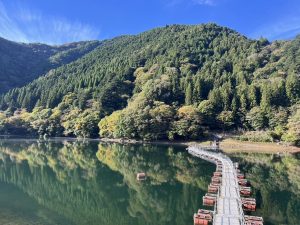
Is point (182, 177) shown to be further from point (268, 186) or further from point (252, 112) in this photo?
point (252, 112)

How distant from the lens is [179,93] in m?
116

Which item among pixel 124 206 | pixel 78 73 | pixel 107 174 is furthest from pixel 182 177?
pixel 78 73

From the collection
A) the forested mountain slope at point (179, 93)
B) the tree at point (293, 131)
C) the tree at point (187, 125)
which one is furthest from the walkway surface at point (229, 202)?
the tree at point (187, 125)

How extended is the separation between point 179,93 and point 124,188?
7590 cm

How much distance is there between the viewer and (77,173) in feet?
179

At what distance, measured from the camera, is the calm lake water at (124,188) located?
3138 centimetres

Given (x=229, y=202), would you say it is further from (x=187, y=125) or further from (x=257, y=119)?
(x=257, y=119)

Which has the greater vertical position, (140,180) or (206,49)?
(206,49)

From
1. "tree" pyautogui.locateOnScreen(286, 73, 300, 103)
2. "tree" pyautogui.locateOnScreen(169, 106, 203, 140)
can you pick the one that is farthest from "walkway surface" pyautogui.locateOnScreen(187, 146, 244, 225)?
"tree" pyautogui.locateOnScreen(286, 73, 300, 103)

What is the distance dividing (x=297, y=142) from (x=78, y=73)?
133 metres

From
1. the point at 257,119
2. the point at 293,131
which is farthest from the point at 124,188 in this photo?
the point at 257,119

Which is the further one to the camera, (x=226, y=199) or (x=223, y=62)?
(x=223, y=62)

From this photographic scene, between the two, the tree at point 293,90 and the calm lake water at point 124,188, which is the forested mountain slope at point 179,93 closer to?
the tree at point 293,90

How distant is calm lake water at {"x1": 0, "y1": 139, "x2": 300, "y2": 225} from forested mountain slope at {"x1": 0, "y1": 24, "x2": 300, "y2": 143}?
2419cm
